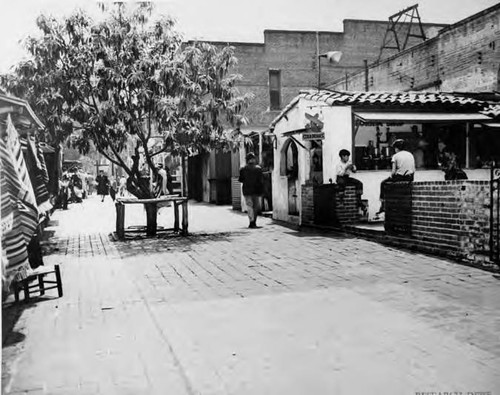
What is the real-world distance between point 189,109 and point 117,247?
9.85ft

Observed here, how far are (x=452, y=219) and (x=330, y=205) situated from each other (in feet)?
13.0

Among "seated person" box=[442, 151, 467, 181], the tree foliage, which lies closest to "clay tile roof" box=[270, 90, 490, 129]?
"seated person" box=[442, 151, 467, 181]

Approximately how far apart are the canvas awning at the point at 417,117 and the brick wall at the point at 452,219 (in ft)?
9.58

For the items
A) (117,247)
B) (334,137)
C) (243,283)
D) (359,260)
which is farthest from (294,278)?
(334,137)

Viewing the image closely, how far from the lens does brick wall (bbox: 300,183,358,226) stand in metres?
10.7

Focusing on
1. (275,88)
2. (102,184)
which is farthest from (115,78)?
(275,88)

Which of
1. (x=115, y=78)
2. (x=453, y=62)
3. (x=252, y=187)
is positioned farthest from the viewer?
(x=453, y=62)

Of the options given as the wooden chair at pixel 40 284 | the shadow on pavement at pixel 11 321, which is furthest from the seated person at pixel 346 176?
the shadow on pavement at pixel 11 321

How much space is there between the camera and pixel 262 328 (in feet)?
13.9

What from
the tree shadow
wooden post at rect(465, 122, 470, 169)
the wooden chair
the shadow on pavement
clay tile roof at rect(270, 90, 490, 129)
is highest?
clay tile roof at rect(270, 90, 490, 129)

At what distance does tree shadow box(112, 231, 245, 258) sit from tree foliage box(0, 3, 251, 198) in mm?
1871

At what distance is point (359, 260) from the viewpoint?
288 inches

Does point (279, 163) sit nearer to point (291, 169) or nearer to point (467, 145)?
point (291, 169)

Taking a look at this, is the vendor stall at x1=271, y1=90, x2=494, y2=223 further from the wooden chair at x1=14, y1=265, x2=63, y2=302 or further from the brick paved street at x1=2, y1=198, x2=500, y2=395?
the wooden chair at x1=14, y1=265, x2=63, y2=302
